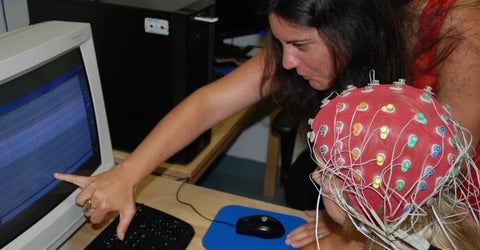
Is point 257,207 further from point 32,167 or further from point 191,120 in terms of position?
point 32,167

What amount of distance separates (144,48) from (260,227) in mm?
562

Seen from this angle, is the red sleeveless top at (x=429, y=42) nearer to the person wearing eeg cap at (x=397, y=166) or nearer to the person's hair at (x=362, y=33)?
the person's hair at (x=362, y=33)

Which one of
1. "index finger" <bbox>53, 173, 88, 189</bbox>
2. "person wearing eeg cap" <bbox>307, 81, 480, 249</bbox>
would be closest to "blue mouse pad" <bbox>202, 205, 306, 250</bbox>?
"index finger" <bbox>53, 173, 88, 189</bbox>

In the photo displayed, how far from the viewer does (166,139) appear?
3.77 feet

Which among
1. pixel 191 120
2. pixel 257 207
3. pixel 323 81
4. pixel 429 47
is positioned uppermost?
pixel 429 47

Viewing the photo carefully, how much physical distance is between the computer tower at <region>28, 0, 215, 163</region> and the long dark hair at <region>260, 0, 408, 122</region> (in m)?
0.34

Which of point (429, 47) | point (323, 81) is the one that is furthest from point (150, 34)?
point (429, 47)

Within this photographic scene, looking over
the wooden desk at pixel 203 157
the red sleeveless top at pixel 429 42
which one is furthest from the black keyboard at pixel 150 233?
the red sleeveless top at pixel 429 42

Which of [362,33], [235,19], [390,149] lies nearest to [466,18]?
[362,33]

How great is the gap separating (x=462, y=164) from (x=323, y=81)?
15.5 inches

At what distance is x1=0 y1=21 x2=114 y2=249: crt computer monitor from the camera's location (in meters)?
0.81

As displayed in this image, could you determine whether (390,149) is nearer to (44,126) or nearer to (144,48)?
(44,126)

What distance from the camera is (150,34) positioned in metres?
1.28

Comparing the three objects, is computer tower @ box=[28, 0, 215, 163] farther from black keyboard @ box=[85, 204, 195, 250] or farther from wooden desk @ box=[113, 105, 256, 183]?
black keyboard @ box=[85, 204, 195, 250]
